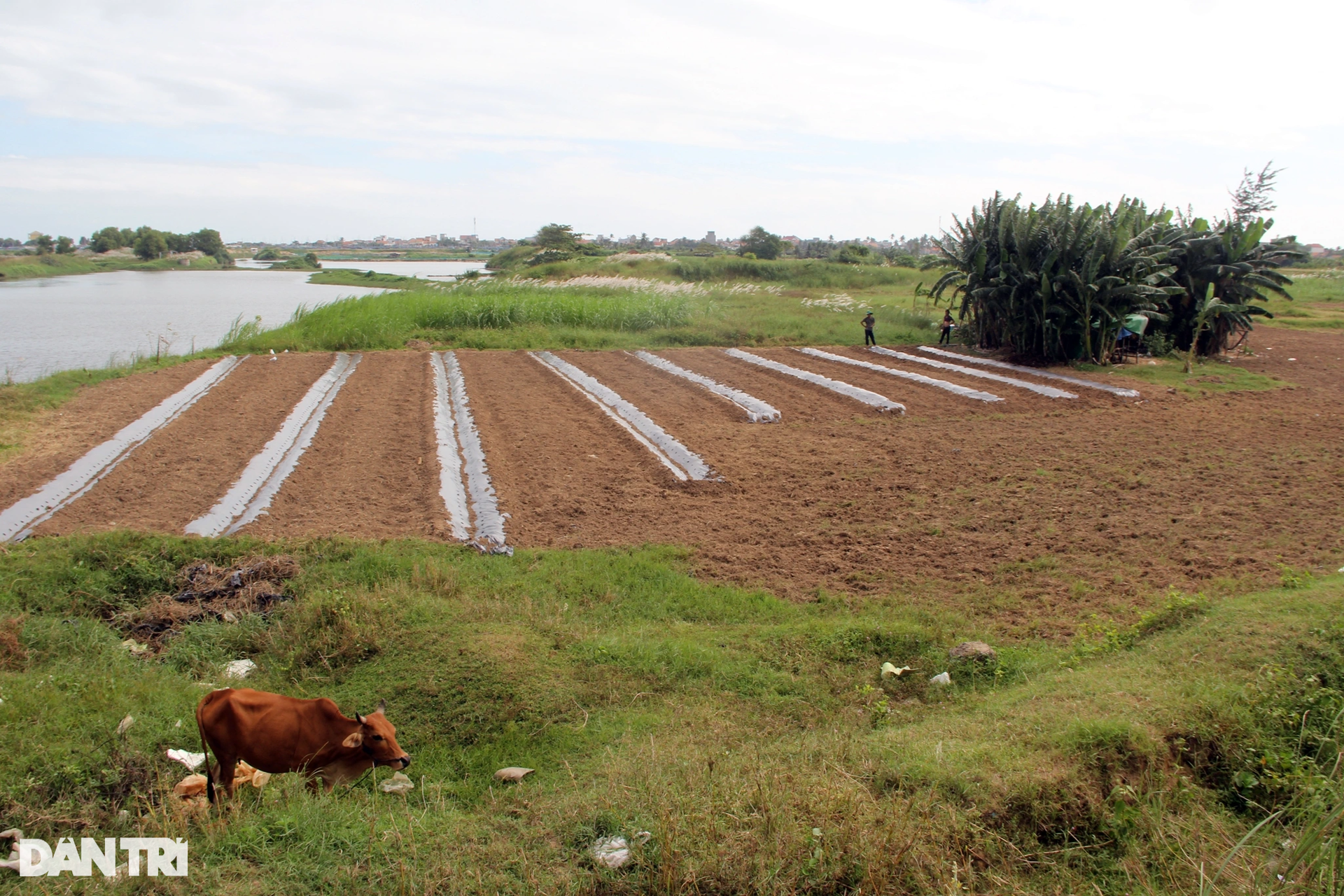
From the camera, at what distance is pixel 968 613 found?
16.8 ft

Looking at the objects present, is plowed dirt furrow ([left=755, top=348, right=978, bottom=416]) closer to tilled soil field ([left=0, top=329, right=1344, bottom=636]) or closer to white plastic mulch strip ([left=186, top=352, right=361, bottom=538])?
tilled soil field ([left=0, top=329, right=1344, bottom=636])

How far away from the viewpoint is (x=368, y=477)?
841 centimetres

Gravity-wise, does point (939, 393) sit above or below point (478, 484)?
above

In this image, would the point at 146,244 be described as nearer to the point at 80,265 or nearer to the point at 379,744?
the point at 80,265

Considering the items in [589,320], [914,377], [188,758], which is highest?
[589,320]

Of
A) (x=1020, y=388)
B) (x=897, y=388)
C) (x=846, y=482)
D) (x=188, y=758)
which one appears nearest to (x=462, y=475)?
(x=846, y=482)

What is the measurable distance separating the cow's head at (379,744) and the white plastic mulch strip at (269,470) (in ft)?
13.5

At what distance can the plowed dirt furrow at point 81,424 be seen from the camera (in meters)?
8.17

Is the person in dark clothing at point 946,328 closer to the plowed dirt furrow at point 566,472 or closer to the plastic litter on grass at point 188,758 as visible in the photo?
the plowed dirt furrow at point 566,472

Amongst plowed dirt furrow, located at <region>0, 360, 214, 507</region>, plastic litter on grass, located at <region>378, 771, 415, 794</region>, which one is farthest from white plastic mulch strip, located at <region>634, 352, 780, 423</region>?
plowed dirt furrow, located at <region>0, 360, 214, 507</region>

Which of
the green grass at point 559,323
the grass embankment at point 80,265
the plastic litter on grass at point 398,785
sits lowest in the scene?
the plastic litter on grass at point 398,785

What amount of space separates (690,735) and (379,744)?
1.38 meters

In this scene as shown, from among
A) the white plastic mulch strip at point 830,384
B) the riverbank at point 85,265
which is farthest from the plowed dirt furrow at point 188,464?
the riverbank at point 85,265

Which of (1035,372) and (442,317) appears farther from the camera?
(442,317)
